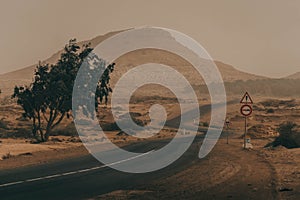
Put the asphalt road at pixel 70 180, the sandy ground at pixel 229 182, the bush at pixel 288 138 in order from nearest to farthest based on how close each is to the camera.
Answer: the sandy ground at pixel 229 182 < the asphalt road at pixel 70 180 < the bush at pixel 288 138

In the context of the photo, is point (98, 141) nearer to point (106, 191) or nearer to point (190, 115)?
point (106, 191)

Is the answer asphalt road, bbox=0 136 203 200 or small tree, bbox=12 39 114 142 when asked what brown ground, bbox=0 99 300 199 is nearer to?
asphalt road, bbox=0 136 203 200

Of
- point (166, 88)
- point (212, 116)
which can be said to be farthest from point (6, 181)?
point (166, 88)

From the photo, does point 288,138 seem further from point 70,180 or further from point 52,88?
point 70,180

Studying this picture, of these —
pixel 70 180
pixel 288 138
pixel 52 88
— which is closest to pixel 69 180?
pixel 70 180

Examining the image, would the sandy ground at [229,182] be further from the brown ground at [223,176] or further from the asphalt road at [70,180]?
the asphalt road at [70,180]

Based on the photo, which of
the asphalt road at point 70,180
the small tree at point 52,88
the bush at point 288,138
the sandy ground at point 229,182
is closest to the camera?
the sandy ground at point 229,182

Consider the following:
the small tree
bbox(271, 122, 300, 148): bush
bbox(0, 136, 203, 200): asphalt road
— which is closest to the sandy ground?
bbox(0, 136, 203, 200): asphalt road

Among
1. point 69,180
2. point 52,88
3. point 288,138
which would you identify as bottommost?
point 69,180

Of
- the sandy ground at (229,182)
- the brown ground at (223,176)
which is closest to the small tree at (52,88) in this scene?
the brown ground at (223,176)

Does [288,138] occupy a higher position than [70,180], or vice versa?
[288,138]

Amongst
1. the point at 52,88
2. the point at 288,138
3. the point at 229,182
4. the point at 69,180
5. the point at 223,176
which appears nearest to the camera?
the point at 229,182

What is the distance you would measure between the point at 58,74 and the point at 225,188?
2514 cm

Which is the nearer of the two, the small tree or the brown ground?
the brown ground
